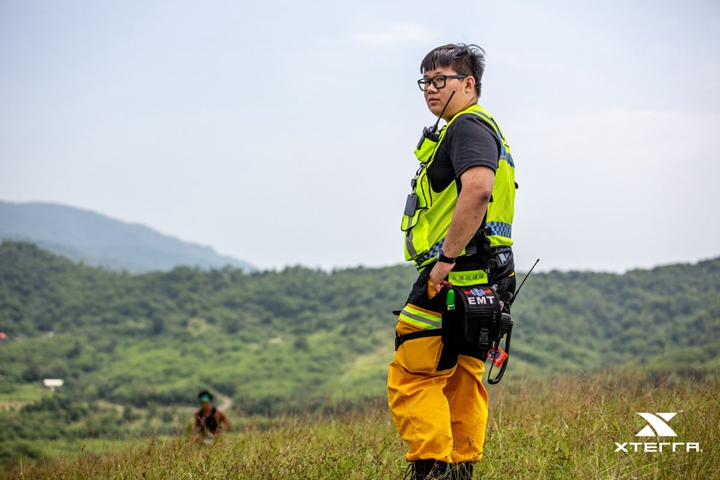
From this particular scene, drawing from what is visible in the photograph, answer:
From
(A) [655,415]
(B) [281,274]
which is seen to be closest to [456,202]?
(A) [655,415]

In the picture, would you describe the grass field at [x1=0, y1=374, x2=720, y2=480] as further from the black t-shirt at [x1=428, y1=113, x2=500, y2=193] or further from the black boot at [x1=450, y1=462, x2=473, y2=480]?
the black t-shirt at [x1=428, y1=113, x2=500, y2=193]

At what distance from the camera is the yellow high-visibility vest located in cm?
340

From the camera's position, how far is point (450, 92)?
3477 millimetres

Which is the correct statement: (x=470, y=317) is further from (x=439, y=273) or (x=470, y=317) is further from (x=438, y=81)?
(x=438, y=81)

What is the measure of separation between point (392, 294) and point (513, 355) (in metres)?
28.8

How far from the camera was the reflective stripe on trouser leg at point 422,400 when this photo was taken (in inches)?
130

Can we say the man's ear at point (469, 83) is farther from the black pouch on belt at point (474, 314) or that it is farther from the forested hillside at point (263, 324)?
the forested hillside at point (263, 324)

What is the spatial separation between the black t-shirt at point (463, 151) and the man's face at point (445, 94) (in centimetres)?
17

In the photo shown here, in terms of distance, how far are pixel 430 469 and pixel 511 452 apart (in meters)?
1.17

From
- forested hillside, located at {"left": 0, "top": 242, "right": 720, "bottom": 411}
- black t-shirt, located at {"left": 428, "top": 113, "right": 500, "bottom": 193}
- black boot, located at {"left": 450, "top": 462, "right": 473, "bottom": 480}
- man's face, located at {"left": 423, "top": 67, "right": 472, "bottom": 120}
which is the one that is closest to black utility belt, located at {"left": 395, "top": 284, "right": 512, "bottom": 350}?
black t-shirt, located at {"left": 428, "top": 113, "right": 500, "bottom": 193}

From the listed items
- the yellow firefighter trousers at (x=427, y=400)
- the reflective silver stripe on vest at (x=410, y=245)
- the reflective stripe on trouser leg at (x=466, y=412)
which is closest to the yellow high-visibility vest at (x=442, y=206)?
the reflective silver stripe on vest at (x=410, y=245)

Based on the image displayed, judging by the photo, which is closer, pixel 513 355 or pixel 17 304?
pixel 513 355

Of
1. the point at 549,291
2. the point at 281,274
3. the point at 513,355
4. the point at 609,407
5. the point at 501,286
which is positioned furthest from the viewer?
the point at 281,274

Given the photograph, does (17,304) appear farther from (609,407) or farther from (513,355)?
(609,407)
